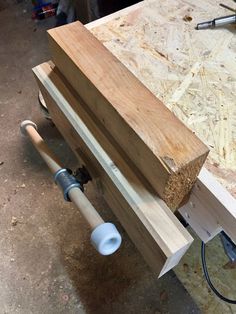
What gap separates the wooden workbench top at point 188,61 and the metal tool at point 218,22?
1cm

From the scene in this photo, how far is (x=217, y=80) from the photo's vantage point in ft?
1.96

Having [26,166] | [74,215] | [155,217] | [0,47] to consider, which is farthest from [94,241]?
[0,47]

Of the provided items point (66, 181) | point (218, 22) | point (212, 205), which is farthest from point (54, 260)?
point (218, 22)

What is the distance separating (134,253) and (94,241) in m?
0.71

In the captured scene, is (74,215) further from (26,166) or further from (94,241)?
(94,241)

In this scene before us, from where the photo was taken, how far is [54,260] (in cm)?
111

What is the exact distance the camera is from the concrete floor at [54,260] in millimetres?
1024

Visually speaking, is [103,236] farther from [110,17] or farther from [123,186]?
[110,17]

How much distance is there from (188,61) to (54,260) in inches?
34.1

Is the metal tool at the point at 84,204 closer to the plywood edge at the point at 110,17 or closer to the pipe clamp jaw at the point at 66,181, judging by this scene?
the pipe clamp jaw at the point at 66,181

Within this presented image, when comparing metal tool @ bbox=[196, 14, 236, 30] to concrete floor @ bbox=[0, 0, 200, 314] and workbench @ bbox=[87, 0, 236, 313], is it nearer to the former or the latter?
workbench @ bbox=[87, 0, 236, 313]

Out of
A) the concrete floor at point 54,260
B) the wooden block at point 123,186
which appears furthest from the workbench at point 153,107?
the concrete floor at point 54,260

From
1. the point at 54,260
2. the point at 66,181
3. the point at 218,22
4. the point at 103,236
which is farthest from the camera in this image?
the point at 54,260

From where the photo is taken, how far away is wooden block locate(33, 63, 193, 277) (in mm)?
426
